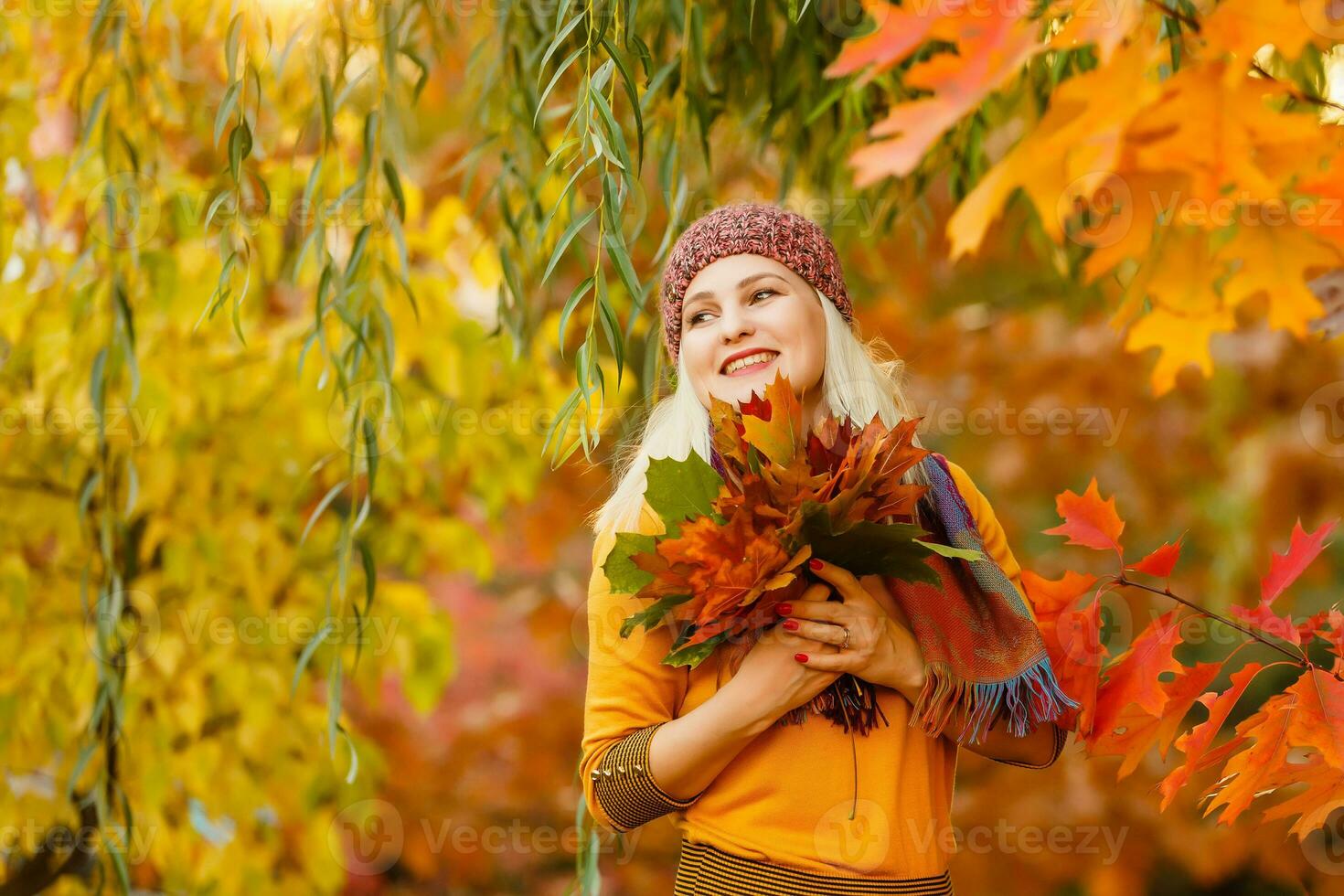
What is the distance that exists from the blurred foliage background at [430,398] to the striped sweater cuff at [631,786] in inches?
12.4

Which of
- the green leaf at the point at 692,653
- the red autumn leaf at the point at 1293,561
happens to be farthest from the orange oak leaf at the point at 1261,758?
the green leaf at the point at 692,653

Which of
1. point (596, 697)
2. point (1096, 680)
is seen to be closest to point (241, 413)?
point (596, 697)

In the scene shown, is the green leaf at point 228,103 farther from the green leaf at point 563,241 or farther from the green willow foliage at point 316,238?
the green leaf at point 563,241

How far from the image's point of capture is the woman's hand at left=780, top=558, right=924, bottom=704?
1217mm

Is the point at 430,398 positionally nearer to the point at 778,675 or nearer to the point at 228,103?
the point at 228,103

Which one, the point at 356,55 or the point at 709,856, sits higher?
the point at 356,55

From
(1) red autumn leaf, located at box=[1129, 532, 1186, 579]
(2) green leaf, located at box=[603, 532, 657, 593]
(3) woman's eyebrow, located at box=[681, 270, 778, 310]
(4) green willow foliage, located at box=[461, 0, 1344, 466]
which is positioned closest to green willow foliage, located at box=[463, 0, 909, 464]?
(4) green willow foliage, located at box=[461, 0, 1344, 466]

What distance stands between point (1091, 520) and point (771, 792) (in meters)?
0.45

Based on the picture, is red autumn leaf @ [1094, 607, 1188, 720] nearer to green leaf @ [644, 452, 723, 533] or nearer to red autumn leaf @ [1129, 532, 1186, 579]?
red autumn leaf @ [1129, 532, 1186, 579]

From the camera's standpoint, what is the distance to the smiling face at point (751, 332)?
138cm

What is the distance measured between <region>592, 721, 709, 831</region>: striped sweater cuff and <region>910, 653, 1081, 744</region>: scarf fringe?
258 millimetres

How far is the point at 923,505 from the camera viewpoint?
140 centimetres

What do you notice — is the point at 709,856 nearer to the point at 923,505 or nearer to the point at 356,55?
the point at 923,505

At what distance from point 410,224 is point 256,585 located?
108cm
